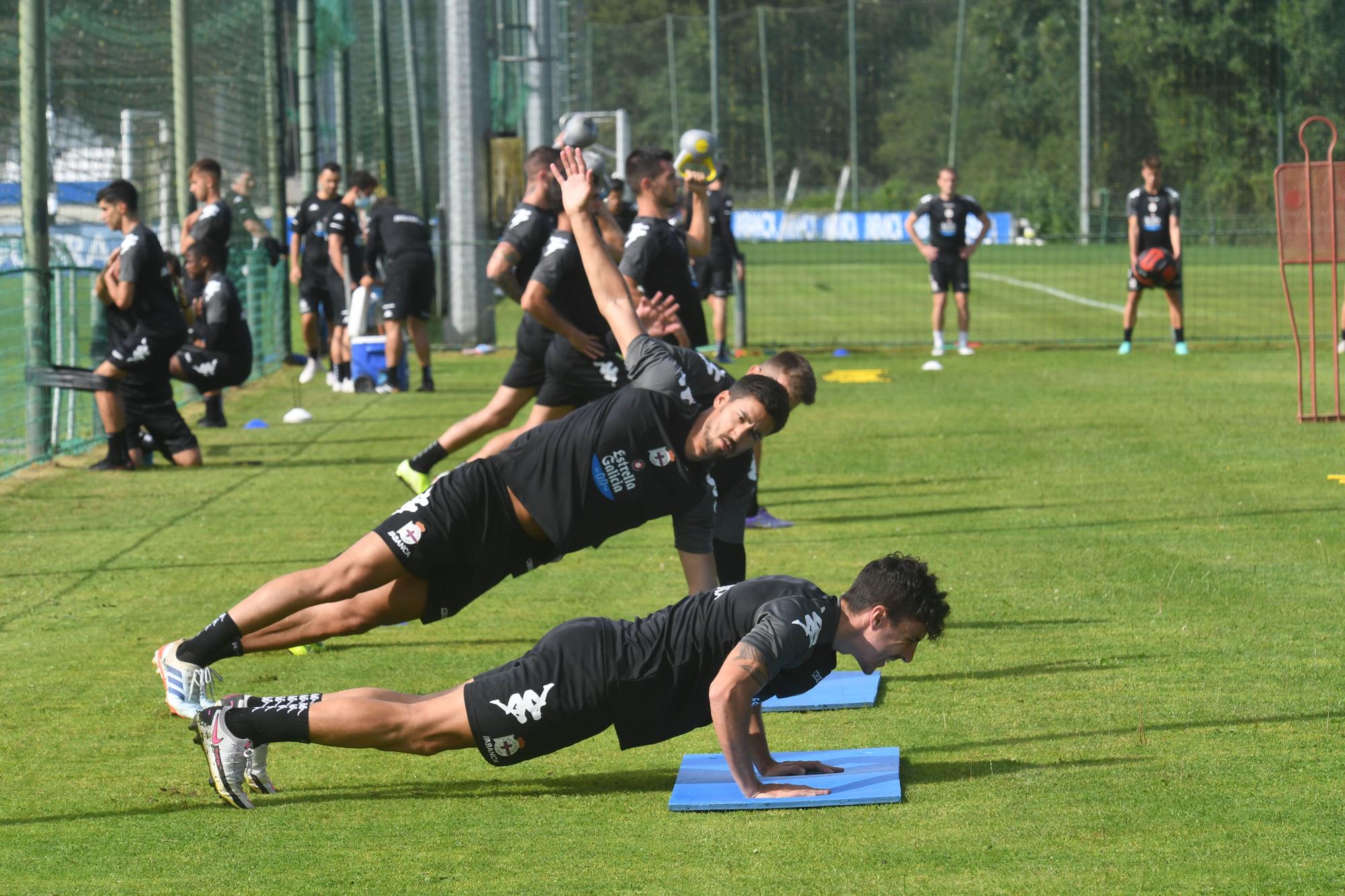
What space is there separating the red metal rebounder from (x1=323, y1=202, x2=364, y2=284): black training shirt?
960 centimetres

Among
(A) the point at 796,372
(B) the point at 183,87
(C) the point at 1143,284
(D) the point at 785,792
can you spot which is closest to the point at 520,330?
(A) the point at 796,372

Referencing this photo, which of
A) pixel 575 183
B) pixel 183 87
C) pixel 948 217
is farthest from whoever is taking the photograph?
pixel 948 217

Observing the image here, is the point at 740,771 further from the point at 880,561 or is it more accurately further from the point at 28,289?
the point at 28,289

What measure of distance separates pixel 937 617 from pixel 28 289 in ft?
32.3

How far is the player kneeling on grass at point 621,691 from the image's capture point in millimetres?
5148

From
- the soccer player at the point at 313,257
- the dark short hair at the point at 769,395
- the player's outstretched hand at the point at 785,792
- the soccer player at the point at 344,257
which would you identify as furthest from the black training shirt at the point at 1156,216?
the player's outstretched hand at the point at 785,792

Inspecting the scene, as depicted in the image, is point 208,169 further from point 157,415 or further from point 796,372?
point 796,372

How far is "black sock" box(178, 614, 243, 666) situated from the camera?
6.09 meters

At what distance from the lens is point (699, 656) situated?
5.22 metres

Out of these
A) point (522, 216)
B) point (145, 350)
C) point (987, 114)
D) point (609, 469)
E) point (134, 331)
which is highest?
point (987, 114)

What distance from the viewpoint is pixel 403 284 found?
17.4 meters

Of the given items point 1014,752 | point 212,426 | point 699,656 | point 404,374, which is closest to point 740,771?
point 699,656

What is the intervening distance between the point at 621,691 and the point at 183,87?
1355 centimetres

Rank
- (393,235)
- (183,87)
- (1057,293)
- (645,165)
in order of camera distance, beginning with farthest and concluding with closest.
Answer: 1. (1057,293)
2. (393,235)
3. (183,87)
4. (645,165)
